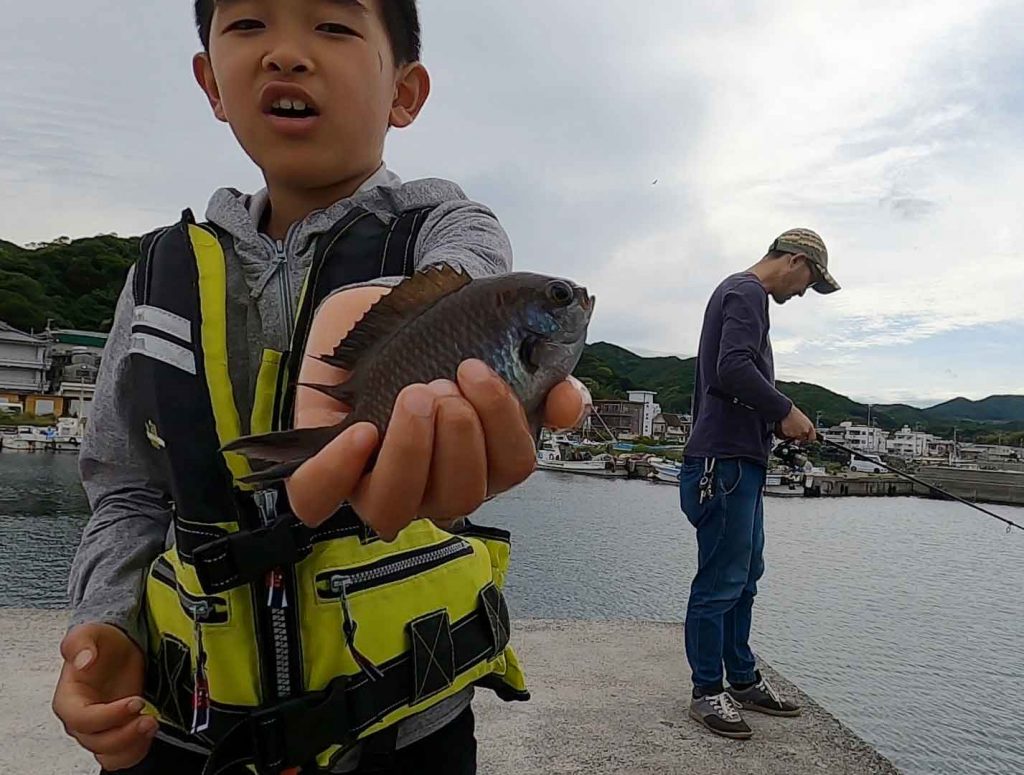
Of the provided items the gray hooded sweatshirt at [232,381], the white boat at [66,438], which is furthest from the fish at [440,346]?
the white boat at [66,438]

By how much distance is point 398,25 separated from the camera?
1263 mm

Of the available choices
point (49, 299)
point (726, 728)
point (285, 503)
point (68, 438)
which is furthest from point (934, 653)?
point (49, 299)

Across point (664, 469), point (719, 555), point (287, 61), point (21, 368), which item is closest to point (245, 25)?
point (287, 61)

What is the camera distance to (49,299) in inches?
1596

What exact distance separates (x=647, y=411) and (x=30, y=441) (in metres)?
21.7

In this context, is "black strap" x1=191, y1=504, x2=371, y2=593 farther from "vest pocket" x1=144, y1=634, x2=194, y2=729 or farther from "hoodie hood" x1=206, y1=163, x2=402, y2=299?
"hoodie hood" x1=206, y1=163, x2=402, y2=299

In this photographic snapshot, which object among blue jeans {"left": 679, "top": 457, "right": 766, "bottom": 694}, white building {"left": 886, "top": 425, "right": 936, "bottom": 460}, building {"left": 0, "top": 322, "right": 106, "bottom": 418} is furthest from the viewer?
building {"left": 0, "top": 322, "right": 106, "bottom": 418}

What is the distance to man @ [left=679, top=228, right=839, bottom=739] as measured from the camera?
3398mm

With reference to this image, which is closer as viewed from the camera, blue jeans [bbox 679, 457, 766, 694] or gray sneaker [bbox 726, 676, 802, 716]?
blue jeans [bbox 679, 457, 766, 694]

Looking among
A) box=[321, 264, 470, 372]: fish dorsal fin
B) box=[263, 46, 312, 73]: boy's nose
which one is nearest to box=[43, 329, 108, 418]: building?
box=[263, 46, 312, 73]: boy's nose

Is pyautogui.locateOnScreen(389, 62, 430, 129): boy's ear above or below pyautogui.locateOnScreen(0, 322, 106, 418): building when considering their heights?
below

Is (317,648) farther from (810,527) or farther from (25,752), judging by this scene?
(810,527)

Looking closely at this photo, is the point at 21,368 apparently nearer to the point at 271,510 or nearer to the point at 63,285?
the point at 63,285

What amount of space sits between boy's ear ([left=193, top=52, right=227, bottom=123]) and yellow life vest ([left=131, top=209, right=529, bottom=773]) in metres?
0.25
